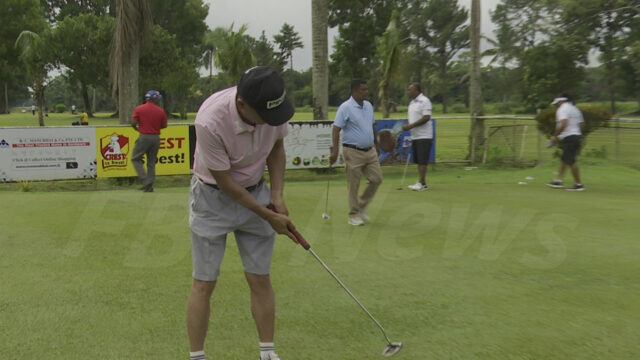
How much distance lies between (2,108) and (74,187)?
Answer: 74491 mm

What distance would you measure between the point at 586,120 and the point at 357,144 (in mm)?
9659

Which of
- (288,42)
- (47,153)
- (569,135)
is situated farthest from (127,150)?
(288,42)

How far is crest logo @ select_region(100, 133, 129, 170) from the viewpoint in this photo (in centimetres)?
1414

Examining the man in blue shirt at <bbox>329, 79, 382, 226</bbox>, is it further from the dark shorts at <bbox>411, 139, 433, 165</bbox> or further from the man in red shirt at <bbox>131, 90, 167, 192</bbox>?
the man in red shirt at <bbox>131, 90, 167, 192</bbox>

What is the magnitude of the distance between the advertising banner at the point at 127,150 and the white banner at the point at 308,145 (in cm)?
276

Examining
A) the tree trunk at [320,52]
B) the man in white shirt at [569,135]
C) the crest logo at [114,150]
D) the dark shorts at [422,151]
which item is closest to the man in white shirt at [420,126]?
the dark shorts at [422,151]

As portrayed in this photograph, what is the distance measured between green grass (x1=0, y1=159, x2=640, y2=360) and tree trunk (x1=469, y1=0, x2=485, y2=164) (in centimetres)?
888

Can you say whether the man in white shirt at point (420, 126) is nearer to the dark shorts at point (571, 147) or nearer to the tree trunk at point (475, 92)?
the dark shorts at point (571, 147)

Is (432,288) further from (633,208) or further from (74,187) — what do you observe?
(74,187)

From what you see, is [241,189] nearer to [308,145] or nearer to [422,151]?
[422,151]

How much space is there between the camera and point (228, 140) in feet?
10.3

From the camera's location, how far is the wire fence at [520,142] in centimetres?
1472

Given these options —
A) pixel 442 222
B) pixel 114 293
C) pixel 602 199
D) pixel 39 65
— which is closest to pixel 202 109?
pixel 114 293

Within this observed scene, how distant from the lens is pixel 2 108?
257 feet
